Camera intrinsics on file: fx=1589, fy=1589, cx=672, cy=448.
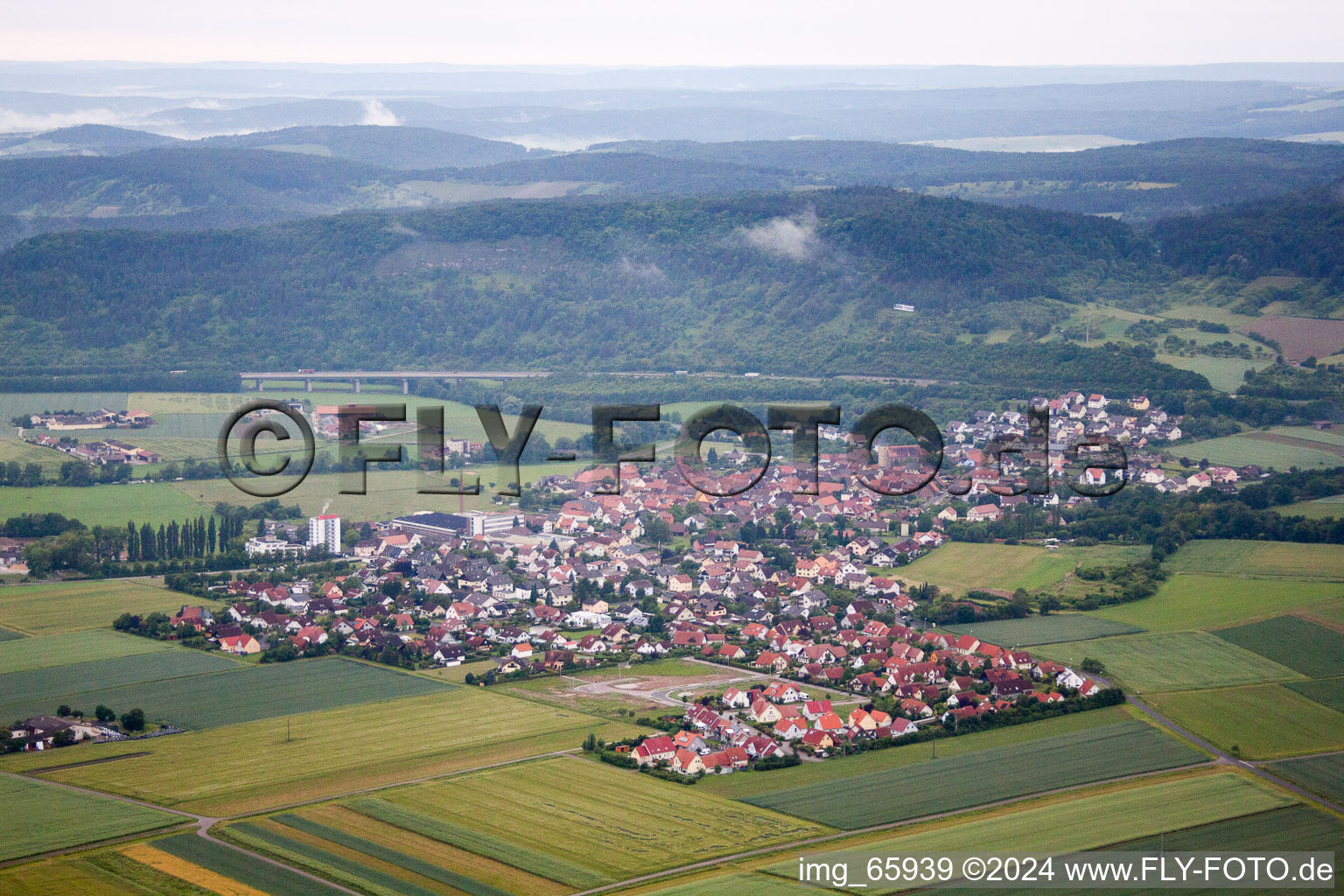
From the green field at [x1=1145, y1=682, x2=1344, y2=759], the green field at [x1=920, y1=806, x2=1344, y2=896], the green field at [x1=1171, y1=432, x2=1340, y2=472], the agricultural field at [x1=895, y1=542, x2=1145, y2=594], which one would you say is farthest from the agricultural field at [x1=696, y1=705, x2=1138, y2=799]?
the green field at [x1=1171, y1=432, x2=1340, y2=472]

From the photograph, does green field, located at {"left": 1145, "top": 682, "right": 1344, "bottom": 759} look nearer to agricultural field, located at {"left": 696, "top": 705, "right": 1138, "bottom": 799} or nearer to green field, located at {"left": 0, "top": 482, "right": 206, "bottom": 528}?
agricultural field, located at {"left": 696, "top": 705, "right": 1138, "bottom": 799}

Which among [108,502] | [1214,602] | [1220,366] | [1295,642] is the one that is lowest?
[1295,642]

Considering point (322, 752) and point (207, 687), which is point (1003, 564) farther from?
point (207, 687)

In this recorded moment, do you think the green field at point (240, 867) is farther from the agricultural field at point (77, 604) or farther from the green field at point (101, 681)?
the agricultural field at point (77, 604)

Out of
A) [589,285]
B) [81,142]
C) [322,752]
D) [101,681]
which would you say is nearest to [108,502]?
[101,681]

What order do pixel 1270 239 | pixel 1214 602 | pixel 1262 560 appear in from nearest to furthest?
pixel 1214 602 → pixel 1262 560 → pixel 1270 239

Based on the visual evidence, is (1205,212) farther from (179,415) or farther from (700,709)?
(700,709)
